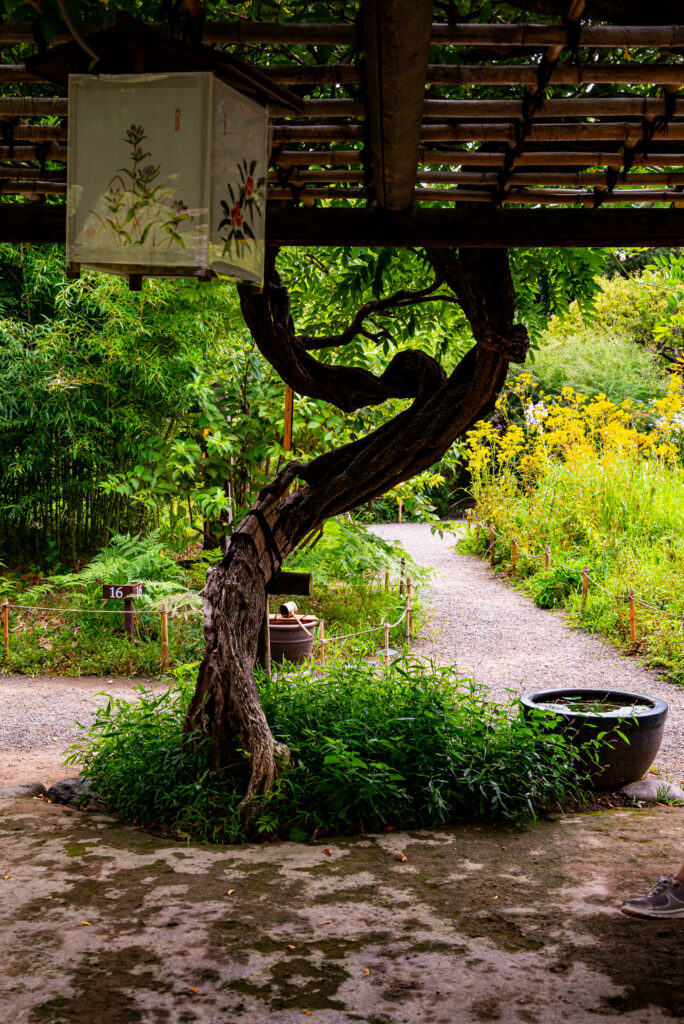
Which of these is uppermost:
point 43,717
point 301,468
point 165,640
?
point 301,468

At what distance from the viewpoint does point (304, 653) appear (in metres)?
7.27

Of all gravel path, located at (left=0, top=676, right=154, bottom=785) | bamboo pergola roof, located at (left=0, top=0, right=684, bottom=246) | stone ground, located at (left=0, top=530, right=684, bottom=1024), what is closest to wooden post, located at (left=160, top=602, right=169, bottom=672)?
gravel path, located at (left=0, top=676, right=154, bottom=785)

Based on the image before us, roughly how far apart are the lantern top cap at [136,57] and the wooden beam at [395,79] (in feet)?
0.97

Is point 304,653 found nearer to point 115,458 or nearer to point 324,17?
point 115,458

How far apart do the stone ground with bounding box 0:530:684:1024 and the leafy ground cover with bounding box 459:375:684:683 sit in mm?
3753

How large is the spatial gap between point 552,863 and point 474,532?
9.32 metres

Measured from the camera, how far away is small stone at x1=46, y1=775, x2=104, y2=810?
4414mm

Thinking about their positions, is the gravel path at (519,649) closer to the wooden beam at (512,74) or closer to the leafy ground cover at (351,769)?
the leafy ground cover at (351,769)

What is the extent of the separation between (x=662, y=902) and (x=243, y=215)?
2672 mm

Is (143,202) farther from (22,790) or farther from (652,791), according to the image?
(652,791)

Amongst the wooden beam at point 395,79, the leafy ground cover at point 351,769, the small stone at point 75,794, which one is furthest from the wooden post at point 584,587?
the wooden beam at point 395,79

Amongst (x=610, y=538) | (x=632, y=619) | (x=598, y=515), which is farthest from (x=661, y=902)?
(x=598, y=515)

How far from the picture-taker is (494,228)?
3252 mm

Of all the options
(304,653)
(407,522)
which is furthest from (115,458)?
(407,522)
